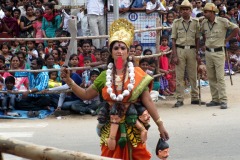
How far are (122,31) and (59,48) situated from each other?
23.1ft

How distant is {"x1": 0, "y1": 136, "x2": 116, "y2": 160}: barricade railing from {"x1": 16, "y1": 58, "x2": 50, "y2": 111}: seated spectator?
692 cm

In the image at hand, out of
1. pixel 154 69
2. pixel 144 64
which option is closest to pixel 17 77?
pixel 144 64

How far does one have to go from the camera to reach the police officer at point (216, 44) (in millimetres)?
11188

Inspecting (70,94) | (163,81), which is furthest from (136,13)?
(70,94)

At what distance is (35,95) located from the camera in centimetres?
1128

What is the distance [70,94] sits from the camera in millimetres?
11281

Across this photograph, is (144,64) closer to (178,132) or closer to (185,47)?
(185,47)

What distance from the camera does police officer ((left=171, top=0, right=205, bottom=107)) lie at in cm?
1145

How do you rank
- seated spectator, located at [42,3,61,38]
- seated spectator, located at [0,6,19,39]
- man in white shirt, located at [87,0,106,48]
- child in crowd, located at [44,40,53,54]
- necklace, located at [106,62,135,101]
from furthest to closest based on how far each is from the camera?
1. seated spectator, located at [0,6,19,39]
2. seated spectator, located at [42,3,61,38]
3. man in white shirt, located at [87,0,106,48]
4. child in crowd, located at [44,40,53,54]
5. necklace, located at [106,62,135,101]

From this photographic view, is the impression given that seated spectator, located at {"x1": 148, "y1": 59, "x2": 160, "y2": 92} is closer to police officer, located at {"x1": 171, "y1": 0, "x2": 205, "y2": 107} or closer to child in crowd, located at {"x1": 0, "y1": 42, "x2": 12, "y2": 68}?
police officer, located at {"x1": 171, "y1": 0, "x2": 205, "y2": 107}

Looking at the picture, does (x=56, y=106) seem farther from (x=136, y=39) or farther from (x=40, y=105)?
(x=136, y=39)

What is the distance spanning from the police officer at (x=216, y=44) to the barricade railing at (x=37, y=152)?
738cm

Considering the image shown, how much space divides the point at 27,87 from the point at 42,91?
0.39m

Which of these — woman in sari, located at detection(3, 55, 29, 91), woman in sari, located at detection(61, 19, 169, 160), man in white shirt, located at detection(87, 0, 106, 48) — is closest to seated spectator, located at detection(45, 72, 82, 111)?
woman in sari, located at detection(3, 55, 29, 91)
